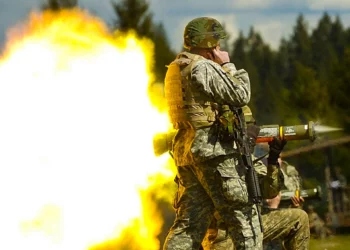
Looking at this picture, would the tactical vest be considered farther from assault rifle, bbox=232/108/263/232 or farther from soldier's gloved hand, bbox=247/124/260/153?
soldier's gloved hand, bbox=247/124/260/153

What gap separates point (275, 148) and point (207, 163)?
0.82m

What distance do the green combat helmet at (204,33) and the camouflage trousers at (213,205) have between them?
0.97 meters

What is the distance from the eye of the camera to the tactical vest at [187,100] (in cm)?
830

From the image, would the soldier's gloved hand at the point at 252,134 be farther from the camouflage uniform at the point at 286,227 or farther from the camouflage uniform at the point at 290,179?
the camouflage uniform at the point at 290,179

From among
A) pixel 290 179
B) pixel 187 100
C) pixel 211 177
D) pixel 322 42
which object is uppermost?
pixel 322 42

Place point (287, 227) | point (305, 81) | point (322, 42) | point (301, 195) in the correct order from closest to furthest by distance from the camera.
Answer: point (287, 227), point (301, 195), point (305, 81), point (322, 42)

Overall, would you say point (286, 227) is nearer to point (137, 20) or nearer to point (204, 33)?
point (204, 33)

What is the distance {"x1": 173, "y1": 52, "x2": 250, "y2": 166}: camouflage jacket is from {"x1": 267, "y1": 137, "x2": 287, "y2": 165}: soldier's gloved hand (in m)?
0.62

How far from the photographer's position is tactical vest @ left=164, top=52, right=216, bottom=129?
8.30 metres

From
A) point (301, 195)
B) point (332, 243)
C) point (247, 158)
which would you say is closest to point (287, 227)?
point (247, 158)

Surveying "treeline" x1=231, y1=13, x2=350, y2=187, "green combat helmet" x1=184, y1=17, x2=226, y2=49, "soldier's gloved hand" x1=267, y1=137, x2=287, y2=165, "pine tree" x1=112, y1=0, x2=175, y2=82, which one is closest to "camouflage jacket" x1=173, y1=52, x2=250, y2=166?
"green combat helmet" x1=184, y1=17, x2=226, y2=49

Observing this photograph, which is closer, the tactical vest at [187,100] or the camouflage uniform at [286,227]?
the tactical vest at [187,100]

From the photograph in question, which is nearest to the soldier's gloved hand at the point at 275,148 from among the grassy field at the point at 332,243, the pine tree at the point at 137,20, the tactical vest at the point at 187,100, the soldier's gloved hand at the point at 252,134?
the soldier's gloved hand at the point at 252,134

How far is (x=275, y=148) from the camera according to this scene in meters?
8.88
